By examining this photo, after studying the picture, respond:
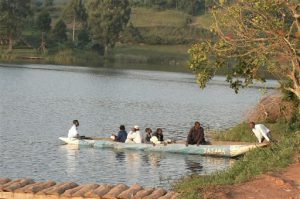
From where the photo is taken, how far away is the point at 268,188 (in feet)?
60.3

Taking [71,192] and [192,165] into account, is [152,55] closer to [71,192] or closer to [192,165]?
[192,165]

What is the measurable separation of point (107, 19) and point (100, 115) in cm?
8759

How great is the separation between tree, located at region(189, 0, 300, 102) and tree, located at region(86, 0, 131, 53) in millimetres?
107332

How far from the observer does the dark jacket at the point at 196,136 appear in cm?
3428

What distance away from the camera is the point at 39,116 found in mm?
48844

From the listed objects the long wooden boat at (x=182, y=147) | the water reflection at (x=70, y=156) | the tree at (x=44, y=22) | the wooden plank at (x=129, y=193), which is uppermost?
the tree at (x=44, y=22)

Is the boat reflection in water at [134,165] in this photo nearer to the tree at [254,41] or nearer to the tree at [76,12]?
the tree at [254,41]

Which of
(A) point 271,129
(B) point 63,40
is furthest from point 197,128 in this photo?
(B) point 63,40

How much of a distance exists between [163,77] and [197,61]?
69.4 metres

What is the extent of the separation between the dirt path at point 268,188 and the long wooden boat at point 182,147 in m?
12.3

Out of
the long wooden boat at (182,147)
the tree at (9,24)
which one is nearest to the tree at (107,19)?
the tree at (9,24)

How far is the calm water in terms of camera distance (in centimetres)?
2980

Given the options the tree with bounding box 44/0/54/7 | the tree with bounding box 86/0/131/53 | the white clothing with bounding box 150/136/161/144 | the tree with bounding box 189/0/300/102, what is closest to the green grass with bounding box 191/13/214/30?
the tree with bounding box 86/0/131/53

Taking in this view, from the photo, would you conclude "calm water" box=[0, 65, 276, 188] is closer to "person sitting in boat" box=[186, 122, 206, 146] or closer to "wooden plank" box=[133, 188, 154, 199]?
"person sitting in boat" box=[186, 122, 206, 146]
